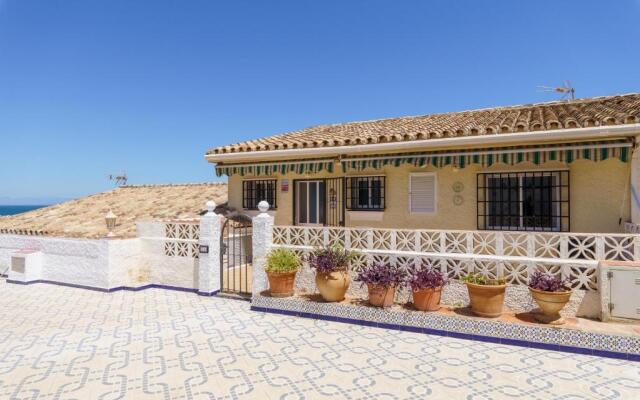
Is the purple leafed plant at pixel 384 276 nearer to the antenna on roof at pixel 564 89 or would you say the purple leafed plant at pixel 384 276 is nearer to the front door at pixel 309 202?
the front door at pixel 309 202

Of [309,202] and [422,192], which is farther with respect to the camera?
[309,202]

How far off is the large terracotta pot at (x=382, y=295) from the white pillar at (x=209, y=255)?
691 centimetres

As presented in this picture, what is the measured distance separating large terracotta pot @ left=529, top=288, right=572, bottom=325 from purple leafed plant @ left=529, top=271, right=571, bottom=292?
15 cm

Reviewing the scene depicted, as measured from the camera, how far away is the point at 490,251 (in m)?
13.3

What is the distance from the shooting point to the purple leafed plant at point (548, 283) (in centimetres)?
967

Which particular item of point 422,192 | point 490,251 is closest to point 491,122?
point 422,192

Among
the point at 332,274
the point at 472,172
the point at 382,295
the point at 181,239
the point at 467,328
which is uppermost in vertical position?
the point at 472,172

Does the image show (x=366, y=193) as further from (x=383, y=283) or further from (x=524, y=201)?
(x=383, y=283)

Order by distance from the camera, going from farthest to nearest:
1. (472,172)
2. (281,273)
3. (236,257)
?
(236,257) → (472,172) → (281,273)

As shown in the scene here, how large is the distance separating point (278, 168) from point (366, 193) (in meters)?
4.41

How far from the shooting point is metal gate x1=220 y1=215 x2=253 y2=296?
15.2 m

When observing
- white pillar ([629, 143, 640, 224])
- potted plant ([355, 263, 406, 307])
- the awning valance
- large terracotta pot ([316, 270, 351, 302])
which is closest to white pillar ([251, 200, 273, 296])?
large terracotta pot ([316, 270, 351, 302])

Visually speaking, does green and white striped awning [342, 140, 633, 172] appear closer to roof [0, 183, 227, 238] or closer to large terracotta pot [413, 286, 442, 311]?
large terracotta pot [413, 286, 442, 311]

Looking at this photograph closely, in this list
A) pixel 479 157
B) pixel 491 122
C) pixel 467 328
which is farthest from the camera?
pixel 491 122
